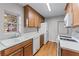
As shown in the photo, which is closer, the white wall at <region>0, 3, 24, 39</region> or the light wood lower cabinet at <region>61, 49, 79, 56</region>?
the light wood lower cabinet at <region>61, 49, 79, 56</region>

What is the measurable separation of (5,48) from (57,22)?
6728 mm

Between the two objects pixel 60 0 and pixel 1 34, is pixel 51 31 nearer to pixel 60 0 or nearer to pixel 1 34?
pixel 1 34

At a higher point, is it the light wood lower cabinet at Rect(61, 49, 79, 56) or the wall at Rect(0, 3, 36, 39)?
the wall at Rect(0, 3, 36, 39)

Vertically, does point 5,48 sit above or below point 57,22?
below

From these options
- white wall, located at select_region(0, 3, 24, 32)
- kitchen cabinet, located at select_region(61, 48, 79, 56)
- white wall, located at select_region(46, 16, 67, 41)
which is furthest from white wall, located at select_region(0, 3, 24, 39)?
white wall, located at select_region(46, 16, 67, 41)

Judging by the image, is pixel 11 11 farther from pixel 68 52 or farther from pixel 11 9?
pixel 68 52

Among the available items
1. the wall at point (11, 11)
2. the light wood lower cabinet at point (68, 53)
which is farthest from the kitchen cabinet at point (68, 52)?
the wall at point (11, 11)

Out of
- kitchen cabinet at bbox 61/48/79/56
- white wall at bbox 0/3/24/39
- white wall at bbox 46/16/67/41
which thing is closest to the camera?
kitchen cabinet at bbox 61/48/79/56

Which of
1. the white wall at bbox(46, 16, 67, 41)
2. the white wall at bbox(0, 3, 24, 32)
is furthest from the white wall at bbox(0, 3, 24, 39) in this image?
the white wall at bbox(46, 16, 67, 41)

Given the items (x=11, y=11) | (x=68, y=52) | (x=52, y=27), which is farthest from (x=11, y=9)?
(x=52, y=27)

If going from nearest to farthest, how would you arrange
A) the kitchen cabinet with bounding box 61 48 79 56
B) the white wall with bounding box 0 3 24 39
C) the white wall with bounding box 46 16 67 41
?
1. the kitchen cabinet with bounding box 61 48 79 56
2. the white wall with bounding box 0 3 24 39
3. the white wall with bounding box 46 16 67 41

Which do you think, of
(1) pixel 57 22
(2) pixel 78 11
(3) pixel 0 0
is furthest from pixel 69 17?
(1) pixel 57 22

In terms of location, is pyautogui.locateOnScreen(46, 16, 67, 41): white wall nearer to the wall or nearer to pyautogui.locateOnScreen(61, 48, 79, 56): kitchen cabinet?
the wall

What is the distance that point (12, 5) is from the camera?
11.0 ft
